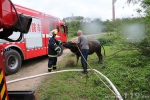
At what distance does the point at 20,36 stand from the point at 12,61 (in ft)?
16.9

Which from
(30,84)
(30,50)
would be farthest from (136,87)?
(30,50)

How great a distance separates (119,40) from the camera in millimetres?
9414

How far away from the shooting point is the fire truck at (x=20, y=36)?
2348mm

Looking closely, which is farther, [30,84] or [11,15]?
[30,84]

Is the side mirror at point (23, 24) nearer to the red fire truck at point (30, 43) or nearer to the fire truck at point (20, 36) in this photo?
the fire truck at point (20, 36)

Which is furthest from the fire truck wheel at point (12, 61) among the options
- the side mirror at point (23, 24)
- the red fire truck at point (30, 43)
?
the side mirror at point (23, 24)

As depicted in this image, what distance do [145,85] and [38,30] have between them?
6060mm

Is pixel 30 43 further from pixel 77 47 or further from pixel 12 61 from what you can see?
pixel 77 47

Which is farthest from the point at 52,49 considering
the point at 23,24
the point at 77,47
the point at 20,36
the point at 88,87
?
the point at 23,24

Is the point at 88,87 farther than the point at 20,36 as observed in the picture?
Yes

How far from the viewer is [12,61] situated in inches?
299

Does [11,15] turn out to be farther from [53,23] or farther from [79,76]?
[53,23]

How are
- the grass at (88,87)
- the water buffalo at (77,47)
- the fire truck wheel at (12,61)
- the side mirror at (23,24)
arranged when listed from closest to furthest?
the side mirror at (23,24) → the grass at (88,87) → the fire truck wheel at (12,61) → the water buffalo at (77,47)

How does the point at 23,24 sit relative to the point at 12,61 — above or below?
above
